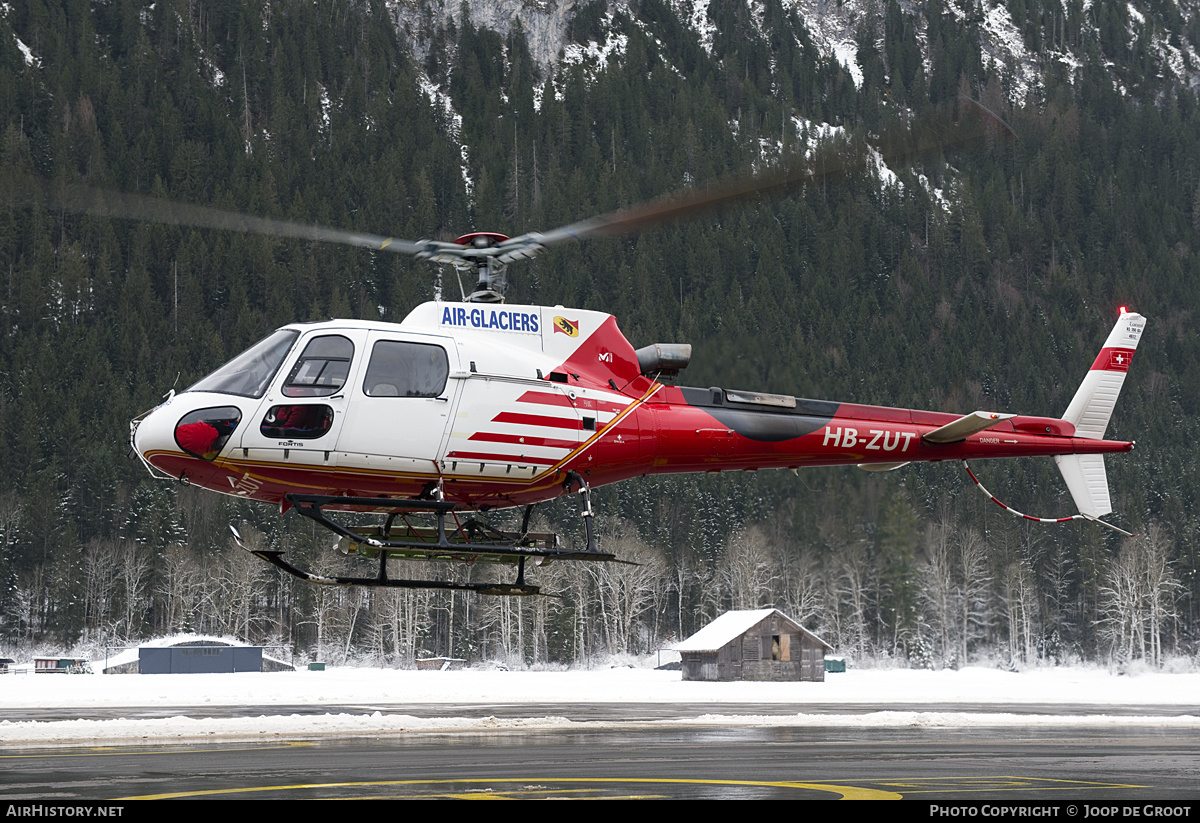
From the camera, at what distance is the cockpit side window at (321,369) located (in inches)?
547

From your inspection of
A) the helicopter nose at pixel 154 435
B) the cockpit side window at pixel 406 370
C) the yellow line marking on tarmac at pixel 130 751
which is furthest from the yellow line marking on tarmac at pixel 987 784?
the yellow line marking on tarmac at pixel 130 751

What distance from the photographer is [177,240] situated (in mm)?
151125

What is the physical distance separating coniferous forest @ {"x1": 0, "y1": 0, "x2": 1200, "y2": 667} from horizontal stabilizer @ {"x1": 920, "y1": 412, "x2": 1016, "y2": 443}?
185cm

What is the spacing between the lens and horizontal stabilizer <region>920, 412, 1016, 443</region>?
54.1 feet

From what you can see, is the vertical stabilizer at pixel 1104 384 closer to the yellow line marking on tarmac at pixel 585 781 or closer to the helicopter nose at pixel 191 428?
the yellow line marking on tarmac at pixel 585 781

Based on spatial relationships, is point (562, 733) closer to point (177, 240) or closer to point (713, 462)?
point (713, 462)

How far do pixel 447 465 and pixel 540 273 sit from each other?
136 m

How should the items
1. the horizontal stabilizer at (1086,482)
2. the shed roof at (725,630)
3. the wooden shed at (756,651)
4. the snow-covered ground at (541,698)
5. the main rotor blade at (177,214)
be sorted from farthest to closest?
the shed roof at (725,630) → the wooden shed at (756,651) → the snow-covered ground at (541,698) → the horizontal stabilizer at (1086,482) → the main rotor blade at (177,214)

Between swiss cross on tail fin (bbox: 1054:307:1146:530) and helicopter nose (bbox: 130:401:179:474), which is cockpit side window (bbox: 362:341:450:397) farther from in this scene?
swiss cross on tail fin (bbox: 1054:307:1146:530)

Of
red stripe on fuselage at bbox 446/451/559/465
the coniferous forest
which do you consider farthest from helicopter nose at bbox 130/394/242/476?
red stripe on fuselage at bbox 446/451/559/465

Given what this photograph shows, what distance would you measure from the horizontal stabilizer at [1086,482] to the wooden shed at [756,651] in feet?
121

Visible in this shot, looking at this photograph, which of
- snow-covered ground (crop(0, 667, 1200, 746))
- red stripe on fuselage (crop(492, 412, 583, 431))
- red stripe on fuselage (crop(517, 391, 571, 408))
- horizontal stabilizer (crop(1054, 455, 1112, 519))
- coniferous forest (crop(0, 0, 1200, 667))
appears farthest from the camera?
coniferous forest (crop(0, 0, 1200, 667))
